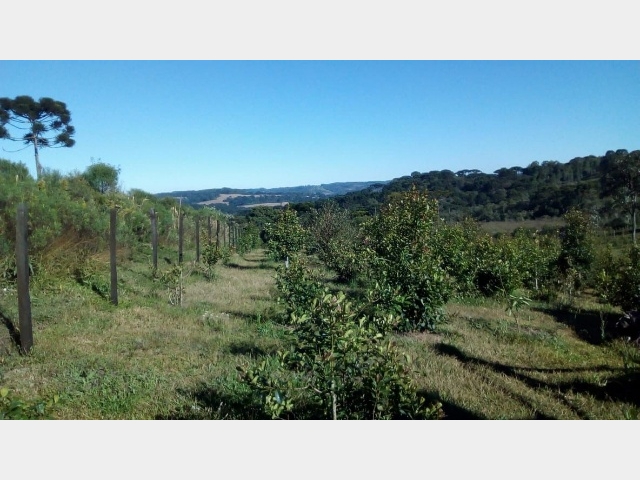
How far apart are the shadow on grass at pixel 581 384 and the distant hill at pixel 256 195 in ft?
50.6

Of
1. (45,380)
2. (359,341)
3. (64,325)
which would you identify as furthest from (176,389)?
(64,325)

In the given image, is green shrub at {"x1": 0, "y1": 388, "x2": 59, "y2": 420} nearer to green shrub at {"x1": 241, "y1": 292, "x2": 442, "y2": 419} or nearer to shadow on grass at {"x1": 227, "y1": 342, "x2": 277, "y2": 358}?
green shrub at {"x1": 241, "y1": 292, "x2": 442, "y2": 419}

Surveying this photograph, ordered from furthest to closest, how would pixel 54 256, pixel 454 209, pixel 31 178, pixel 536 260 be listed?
pixel 454 209 → pixel 536 260 → pixel 31 178 → pixel 54 256

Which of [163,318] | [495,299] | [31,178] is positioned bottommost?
[495,299]

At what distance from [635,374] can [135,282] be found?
10282 millimetres

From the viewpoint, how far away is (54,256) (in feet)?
31.4

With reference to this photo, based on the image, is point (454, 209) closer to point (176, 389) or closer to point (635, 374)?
point (635, 374)

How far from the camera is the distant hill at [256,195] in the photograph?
2450cm

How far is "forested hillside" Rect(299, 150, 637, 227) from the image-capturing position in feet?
48.8

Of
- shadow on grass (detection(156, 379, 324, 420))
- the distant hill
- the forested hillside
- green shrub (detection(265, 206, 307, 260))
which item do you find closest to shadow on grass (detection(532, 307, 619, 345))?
the forested hillside

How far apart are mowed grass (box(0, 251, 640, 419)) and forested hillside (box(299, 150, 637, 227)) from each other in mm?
7309

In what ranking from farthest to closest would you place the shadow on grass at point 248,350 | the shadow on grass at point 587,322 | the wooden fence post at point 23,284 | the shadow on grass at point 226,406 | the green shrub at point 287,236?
the green shrub at point 287,236 → the shadow on grass at point 587,322 → the shadow on grass at point 248,350 → the wooden fence post at point 23,284 → the shadow on grass at point 226,406

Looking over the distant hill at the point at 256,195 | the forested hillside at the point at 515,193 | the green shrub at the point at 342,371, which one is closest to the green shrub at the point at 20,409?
the green shrub at the point at 342,371

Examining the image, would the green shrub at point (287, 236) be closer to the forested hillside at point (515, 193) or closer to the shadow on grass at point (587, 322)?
the forested hillside at point (515, 193)
